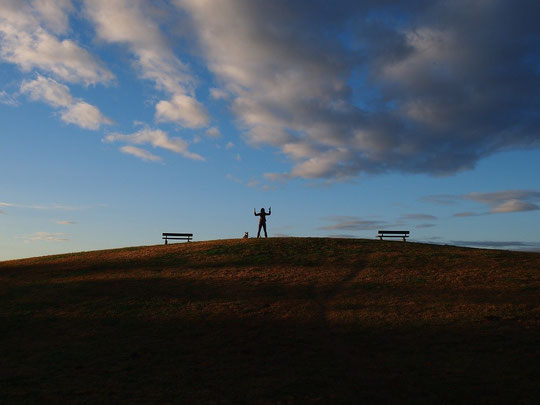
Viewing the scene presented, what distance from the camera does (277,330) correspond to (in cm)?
1455

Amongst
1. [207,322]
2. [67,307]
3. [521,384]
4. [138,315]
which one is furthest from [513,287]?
[67,307]

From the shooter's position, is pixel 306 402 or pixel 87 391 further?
pixel 87 391

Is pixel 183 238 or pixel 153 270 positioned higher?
pixel 183 238

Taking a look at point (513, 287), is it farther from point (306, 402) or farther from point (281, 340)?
point (306, 402)

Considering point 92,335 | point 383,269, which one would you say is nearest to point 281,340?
point 92,335

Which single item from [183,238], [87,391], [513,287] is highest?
[183,238]

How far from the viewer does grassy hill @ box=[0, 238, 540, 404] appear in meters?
9.84

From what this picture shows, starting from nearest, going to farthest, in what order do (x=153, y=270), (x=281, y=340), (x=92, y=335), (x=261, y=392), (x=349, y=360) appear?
(x=261, y=392) < (x=349, y=360) < (x=281, y=340) < (x=92, y=335) < (x=153, y=270)

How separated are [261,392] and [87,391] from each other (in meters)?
4.31

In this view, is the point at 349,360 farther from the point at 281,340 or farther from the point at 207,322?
the point at 207,322

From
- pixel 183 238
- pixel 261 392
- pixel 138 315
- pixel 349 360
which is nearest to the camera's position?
pixel 261 392

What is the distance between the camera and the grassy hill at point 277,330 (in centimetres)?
984

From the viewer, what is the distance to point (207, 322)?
15812 mm

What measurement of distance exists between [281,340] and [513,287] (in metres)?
13.1
